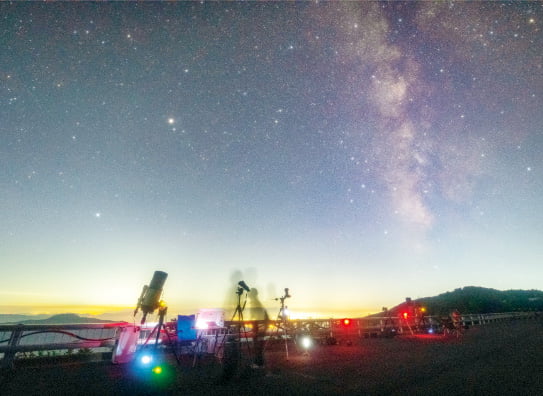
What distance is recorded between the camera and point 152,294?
7.75 m

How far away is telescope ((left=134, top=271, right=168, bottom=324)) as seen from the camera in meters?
7.66

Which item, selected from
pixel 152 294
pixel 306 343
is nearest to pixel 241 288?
pixel 152 294

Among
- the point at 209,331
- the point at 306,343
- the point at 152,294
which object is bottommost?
the point at 306,343

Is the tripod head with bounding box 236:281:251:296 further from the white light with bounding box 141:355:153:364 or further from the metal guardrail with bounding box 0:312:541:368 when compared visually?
the white light with bounding box 141:355:153:364

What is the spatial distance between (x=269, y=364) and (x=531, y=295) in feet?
749

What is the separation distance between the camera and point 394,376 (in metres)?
5.94

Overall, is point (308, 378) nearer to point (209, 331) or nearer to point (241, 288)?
point (241, 288)

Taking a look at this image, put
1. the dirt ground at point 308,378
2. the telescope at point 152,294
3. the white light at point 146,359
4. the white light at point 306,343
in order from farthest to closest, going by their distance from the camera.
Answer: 1. the white light at point 306,343
2. the telescope at point 152,294
3. the white light at point 146,359
4. the dirt ground at point 308,378

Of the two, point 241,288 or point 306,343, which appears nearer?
point 241,288

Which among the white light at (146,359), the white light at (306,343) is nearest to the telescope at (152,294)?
the white light at (146,359)

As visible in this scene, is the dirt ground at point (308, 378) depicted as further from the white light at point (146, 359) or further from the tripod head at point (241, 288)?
the tripod head at point (241, 288)

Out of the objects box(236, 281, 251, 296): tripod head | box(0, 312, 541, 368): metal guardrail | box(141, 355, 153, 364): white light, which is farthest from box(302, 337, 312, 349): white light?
box(141, 355, 153, 364): white light

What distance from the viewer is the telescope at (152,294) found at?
766cm

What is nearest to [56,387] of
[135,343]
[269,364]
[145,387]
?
[145,387]
